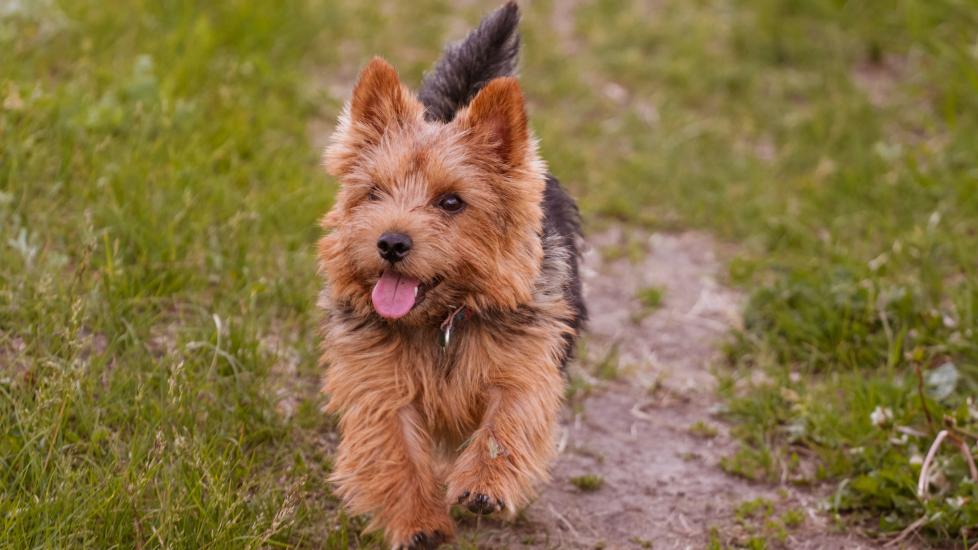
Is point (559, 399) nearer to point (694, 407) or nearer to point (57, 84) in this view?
point (694, 407)

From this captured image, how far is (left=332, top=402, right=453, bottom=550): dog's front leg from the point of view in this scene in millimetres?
3326

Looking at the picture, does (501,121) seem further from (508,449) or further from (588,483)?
(588,483)

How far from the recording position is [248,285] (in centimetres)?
459

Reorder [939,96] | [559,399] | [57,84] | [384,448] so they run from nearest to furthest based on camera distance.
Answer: [384,448] < [559,399] < [57,84] < [939,96]

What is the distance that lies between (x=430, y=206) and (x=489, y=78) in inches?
42.7

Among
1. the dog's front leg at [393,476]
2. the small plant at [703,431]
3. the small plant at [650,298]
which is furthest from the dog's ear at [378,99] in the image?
the small plant at [650,298]

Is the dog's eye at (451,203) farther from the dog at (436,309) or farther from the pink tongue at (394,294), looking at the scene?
the pink tongue at (394,294)

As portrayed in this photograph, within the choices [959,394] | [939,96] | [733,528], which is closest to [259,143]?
[733,528]

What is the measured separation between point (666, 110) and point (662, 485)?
405 cm

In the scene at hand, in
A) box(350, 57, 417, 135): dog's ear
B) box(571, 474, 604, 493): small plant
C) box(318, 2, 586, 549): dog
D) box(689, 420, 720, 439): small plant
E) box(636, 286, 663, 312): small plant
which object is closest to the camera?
box(318, 2, 586, 549): dog

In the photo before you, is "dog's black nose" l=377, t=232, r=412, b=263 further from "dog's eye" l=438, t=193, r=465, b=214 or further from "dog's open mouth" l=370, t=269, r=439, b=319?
"dog's eye" l=438, t=193, r=465, b=214

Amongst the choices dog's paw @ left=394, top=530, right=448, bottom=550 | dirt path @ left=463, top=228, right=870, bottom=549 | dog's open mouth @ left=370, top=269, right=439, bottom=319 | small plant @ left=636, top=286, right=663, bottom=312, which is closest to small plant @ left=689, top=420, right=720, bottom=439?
dirt path @ left=463, top=228, right=870, bottom=549

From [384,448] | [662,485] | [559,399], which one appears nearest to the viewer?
[384,448]

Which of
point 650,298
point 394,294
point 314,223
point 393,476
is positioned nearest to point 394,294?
point 394,294
